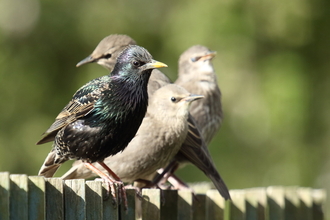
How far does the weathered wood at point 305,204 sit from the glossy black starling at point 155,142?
1963 millimetres

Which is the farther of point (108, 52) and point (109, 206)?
point (108, 52)

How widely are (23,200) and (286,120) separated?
655 cm

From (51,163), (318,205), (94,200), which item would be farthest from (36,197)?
(318,205)

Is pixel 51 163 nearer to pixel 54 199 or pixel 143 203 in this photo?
pixel 143 203

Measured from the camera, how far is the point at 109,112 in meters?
4.03

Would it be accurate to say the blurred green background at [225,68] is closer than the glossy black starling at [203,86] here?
No

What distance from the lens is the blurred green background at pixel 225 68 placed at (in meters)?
9.05

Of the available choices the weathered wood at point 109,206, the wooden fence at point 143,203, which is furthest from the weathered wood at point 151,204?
the weathered wood at point 109,206

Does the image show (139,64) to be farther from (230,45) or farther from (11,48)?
(11,48)

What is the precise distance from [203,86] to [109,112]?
2.58 meters

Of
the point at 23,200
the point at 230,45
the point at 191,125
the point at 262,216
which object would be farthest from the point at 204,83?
the point at 23,200

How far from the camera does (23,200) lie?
3.07m

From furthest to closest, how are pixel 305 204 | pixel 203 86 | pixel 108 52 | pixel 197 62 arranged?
pixel 197 62
pixel 203 86
pixel 305 204
pixel 108 52

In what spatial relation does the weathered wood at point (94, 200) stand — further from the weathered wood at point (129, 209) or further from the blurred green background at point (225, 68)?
the blurred green background at point (225, 68)
